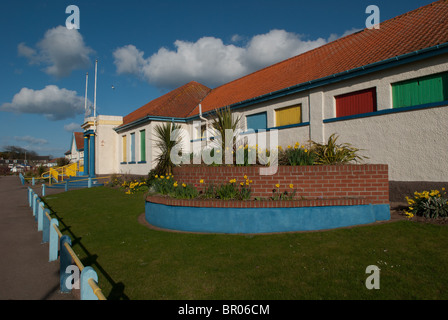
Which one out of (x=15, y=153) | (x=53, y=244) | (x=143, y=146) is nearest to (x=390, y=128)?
(x=53, y=244)

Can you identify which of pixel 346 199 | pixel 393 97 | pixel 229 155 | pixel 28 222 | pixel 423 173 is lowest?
pixel 28 222

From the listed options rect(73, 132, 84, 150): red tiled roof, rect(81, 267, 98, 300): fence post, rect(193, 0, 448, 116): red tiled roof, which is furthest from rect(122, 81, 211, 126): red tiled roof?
rect(73, 132, 84, 150): red tiled roof

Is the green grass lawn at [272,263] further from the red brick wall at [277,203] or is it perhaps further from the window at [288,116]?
the window at [288,116]

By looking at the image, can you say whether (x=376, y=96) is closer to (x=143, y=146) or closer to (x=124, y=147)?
(x=143, y=146)

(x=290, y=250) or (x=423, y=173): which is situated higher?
(x=423, y=173)

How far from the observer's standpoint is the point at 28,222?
28.6 feet

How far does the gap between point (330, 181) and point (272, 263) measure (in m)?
2.78

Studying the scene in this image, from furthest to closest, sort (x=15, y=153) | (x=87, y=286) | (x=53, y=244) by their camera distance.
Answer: (x=15, y=153) < (x=53, y=244) < (x=87, y=286)

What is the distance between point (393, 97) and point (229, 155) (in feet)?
17.4

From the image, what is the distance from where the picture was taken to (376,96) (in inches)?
338

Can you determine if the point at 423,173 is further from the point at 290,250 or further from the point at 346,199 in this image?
the point at 290,250

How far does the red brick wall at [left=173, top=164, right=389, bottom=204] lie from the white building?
7.33 ft

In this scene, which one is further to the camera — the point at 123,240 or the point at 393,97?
the point at 393,97
